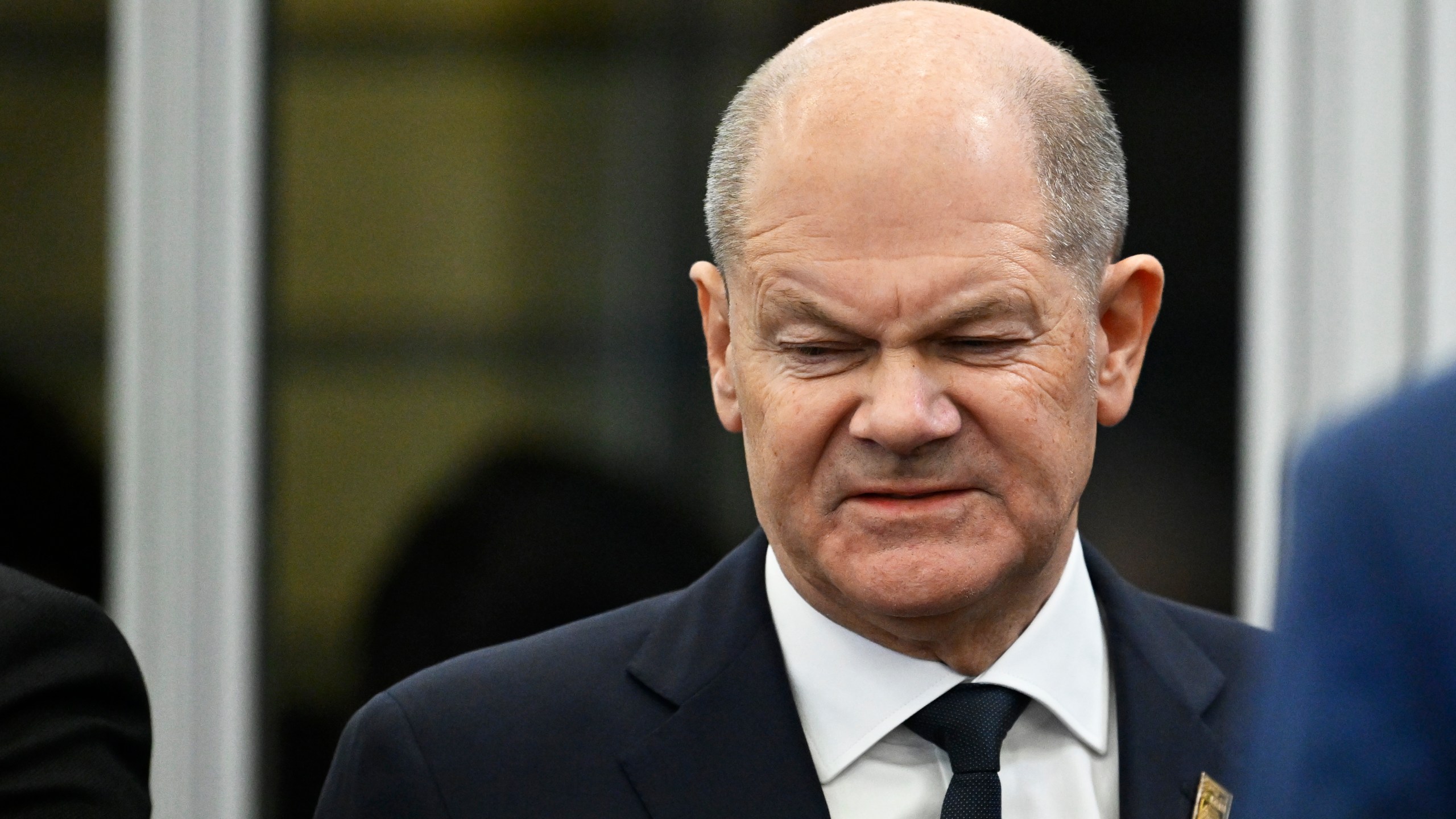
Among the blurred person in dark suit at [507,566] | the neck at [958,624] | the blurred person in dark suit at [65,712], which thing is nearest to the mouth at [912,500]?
the neck at [958,624]

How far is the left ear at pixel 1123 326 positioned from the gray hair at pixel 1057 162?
26mm

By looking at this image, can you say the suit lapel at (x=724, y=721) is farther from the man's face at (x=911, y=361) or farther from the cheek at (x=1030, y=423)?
the cheek at (x=1030, y=423)

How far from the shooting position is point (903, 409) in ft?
4.09

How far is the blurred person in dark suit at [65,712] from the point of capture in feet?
4.27

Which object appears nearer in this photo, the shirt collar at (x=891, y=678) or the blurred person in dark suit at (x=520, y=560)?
the shirt collar at (x=891, y=678)

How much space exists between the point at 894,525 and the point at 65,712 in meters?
0.71

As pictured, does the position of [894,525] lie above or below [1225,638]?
above

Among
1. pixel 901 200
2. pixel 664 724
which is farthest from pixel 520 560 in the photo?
A: pixel 901 200

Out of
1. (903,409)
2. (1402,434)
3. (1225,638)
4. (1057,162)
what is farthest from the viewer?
(1225,638)

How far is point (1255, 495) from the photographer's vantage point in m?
2.53

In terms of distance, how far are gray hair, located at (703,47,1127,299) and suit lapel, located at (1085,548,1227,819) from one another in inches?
12.2

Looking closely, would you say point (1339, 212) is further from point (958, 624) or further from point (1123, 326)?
point (958, 624)

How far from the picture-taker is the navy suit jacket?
4.39ft

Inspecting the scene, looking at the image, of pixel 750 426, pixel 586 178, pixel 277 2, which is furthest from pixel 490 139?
pixel 750 426
